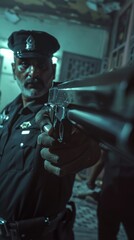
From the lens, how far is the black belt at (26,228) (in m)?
1.21

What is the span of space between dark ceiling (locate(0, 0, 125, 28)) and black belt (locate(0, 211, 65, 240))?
384 centimetres

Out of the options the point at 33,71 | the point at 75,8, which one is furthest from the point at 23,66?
the point at 75,8

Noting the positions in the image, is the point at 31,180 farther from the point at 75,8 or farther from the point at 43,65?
the point at 75,8

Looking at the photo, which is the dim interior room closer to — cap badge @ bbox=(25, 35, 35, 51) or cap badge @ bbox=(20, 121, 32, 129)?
cap badge @ bbox=(25, 35, 35, 51)

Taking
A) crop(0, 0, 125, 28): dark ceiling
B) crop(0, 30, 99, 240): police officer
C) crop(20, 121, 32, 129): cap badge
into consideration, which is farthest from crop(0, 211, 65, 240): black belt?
crop(0, 0, 125, 28): dark ceiling

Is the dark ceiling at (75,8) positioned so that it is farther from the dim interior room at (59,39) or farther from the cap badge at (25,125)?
the cap badge at (25,125)

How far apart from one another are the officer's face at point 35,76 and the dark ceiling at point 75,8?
3.18 m

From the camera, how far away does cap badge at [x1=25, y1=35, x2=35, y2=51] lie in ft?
4.77

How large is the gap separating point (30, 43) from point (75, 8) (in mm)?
3450

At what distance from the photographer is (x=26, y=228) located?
1.21 m

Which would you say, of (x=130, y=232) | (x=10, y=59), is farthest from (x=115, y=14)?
(x=130, y=232)

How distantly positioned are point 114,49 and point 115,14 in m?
0.63

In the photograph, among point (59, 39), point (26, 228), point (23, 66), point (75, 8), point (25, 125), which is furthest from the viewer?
point (59, 39)

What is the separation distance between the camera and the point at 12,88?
504 centimetres
